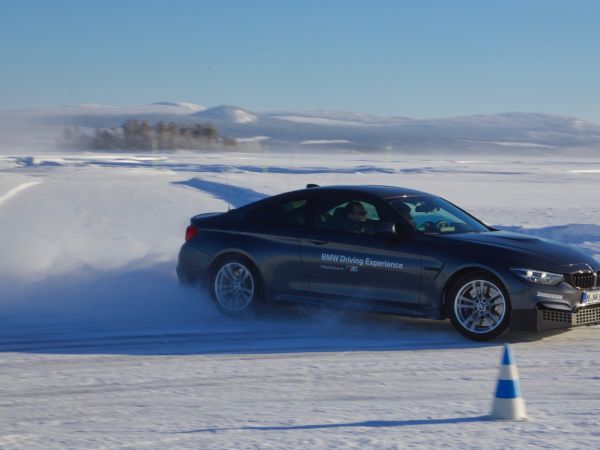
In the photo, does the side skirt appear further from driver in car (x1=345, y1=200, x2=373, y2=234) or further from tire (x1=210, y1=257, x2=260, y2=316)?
driver in car (x1=345, y1=200, x2=373, y2=234)

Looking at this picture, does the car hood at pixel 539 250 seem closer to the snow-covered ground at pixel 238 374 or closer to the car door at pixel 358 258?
the car door at pixel 358 258

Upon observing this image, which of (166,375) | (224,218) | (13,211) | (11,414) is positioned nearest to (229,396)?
(166,375)

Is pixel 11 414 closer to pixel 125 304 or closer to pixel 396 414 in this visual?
pixel 396 414

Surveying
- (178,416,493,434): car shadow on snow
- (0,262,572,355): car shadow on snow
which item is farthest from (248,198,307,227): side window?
(178,416,493,434): car shadow on snow

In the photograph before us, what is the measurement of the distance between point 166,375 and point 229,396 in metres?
0.87

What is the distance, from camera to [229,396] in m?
7.14

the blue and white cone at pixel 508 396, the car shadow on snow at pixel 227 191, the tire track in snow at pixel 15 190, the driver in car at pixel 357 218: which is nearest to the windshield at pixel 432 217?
the driver in car at pixel 357 218

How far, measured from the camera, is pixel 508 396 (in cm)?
635

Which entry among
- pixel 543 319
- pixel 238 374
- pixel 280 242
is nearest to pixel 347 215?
pixel 280 242

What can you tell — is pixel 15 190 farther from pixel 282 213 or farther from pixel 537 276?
pixel 537 276

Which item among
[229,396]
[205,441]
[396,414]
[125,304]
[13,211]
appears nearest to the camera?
[205,441]

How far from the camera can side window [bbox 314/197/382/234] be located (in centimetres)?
998

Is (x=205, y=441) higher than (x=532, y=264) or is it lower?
lower

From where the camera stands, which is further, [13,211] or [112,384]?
[13,211]
